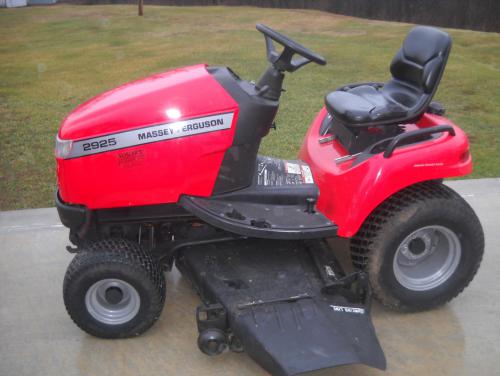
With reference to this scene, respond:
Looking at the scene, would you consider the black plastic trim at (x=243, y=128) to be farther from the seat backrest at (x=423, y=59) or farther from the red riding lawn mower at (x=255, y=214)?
the seat backrest at (x=423, y=59)

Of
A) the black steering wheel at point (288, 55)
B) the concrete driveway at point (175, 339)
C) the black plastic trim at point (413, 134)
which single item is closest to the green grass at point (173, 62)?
the concrete driveway at point (175, 339)

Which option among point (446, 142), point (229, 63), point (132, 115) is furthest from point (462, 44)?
point (132, 115)

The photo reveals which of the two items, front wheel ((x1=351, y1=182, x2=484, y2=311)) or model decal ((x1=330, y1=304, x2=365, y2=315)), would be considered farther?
front wheel ((x1=351, y1=182, x2=484, y2=311))

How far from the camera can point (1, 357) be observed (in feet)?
8.36

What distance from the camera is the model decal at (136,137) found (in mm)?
2445

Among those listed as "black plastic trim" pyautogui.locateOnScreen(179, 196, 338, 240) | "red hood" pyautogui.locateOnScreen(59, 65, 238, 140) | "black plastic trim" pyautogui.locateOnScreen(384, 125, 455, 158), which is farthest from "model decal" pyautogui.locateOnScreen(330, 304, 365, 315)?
"red hood" pyautogui.locateOnScreen(59, 65, 238, 140)

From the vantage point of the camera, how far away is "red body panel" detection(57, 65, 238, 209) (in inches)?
96.7

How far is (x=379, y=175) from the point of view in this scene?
8.38 feet

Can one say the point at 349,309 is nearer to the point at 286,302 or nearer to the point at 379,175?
the point at 286,302

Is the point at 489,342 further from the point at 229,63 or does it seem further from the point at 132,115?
the point at 229,63

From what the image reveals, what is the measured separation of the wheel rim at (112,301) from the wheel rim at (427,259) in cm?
124

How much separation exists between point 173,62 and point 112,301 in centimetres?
736

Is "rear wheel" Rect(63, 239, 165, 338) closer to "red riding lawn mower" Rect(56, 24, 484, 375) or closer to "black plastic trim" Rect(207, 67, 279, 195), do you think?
"red riding lawn mower" Rect(56, 24, 484, 375)

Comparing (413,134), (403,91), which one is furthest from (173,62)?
(413,134)
